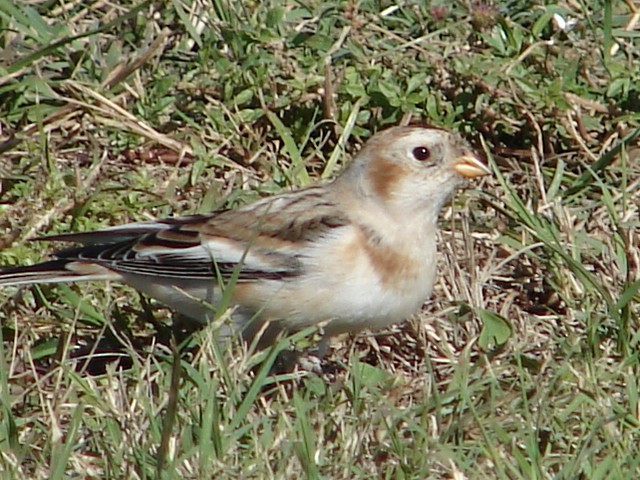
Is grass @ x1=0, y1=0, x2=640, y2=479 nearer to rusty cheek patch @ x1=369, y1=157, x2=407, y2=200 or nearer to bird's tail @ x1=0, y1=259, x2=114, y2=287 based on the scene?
bird's tail @ x1=0, y1=259, x2=114, y2=287

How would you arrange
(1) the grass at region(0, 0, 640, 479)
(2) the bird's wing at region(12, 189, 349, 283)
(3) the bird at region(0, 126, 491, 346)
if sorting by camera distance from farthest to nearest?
(2) the bird's wing at region(12, 189, 349, 283) → (3) the bird at region(0, 126, 491, 346) → (1) the grass at region(0, 0, 640, 479)

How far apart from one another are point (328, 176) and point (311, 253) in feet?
3.61

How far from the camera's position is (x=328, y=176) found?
5.57 m

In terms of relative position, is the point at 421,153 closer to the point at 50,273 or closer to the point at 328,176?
the point at 328,176

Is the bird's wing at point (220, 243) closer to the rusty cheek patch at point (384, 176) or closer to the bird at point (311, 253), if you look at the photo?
the bird at point (311, 253)

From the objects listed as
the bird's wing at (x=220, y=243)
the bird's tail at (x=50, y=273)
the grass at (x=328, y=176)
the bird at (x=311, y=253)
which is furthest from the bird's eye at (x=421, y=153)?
the bird's tail at (x=50, y=273)

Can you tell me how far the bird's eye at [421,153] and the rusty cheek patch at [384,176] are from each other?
0.06 metres

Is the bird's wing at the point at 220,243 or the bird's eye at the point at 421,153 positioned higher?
the bird's eye at the point at 421,153

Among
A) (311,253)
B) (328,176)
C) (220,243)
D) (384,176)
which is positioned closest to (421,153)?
(384,176)

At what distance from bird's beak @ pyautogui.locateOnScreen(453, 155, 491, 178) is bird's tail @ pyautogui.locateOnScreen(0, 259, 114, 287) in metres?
1.07

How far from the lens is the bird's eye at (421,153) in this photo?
15.1ft

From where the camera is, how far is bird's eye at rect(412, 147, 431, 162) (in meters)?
4.59

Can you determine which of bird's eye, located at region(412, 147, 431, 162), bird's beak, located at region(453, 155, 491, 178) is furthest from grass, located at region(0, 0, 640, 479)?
bird's eye, located at region(412, 147, 431, 162)

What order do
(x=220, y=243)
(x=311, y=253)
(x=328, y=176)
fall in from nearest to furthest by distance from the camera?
(x=311, y=253) < (x=220, y=243) < (x=328, y=176)
